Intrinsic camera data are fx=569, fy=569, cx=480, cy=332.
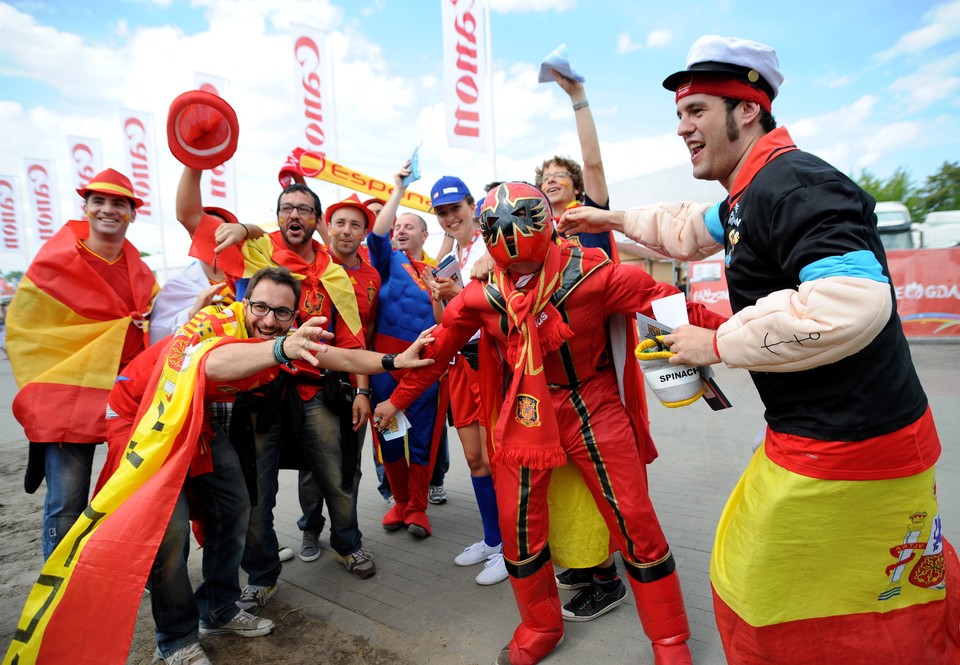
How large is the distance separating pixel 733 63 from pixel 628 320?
1.21 metres

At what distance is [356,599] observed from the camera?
320cm

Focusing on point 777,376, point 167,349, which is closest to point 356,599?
point 167,349

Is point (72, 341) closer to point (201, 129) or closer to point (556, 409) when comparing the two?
point (201, 129)

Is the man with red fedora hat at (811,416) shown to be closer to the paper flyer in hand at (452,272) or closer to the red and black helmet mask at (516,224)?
the red and black helmet mask at (516,224)

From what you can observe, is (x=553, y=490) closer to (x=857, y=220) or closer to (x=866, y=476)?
(x=866, y=476)

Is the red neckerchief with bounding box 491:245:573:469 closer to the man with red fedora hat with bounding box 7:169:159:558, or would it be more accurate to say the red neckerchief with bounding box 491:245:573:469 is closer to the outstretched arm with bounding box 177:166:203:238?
the outstretched arm with bounding box 177:166:203:238

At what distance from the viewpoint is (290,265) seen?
11.1ft

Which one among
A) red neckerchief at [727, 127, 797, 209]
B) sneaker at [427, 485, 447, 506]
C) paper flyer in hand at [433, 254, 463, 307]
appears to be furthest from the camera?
sneaker at [427, 485, 447, 506]

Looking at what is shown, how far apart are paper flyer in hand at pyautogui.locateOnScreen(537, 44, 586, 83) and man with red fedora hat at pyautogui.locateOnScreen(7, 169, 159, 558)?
2.42 meters

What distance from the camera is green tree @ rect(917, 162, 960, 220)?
2666cm

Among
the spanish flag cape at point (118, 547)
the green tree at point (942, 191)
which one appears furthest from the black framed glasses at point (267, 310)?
the green tree at point (942, 191)

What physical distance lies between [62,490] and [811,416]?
3401mm

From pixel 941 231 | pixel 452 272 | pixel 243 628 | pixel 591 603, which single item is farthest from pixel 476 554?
pixel 941 231

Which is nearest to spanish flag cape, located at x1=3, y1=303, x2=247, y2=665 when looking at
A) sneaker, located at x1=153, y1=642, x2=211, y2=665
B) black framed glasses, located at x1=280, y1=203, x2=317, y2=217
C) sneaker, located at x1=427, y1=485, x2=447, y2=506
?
sneaker, located at x1=153, y1=642, x2=211, y2=665
